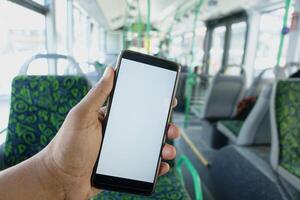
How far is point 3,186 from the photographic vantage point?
1.96 ft

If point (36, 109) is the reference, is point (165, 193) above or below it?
below

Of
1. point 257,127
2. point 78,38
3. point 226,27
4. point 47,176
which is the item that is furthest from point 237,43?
point 47,176

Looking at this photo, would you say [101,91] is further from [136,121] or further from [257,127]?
[257,127]

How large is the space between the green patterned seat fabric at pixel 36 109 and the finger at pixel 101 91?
542mm

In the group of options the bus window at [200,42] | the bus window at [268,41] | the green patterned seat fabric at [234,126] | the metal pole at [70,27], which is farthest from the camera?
the bus window at [200,42]

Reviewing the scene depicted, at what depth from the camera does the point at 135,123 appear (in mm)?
701

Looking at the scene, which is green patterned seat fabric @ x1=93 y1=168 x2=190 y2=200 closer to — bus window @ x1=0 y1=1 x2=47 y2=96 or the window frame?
bus window @ x1=0 y1=1 x2=47 y2=96

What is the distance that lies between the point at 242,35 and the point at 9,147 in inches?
178

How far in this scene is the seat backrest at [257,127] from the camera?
172 cm

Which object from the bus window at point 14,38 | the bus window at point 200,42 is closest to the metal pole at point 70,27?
the bus window at point 14,38

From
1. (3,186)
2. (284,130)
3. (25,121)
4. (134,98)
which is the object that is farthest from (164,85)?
(284,130)

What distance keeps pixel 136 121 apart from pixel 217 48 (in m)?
5.54

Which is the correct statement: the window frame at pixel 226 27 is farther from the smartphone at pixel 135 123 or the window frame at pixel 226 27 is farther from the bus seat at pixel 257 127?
the smartphone at pixel 135 123

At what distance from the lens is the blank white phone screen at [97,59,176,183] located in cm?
67
